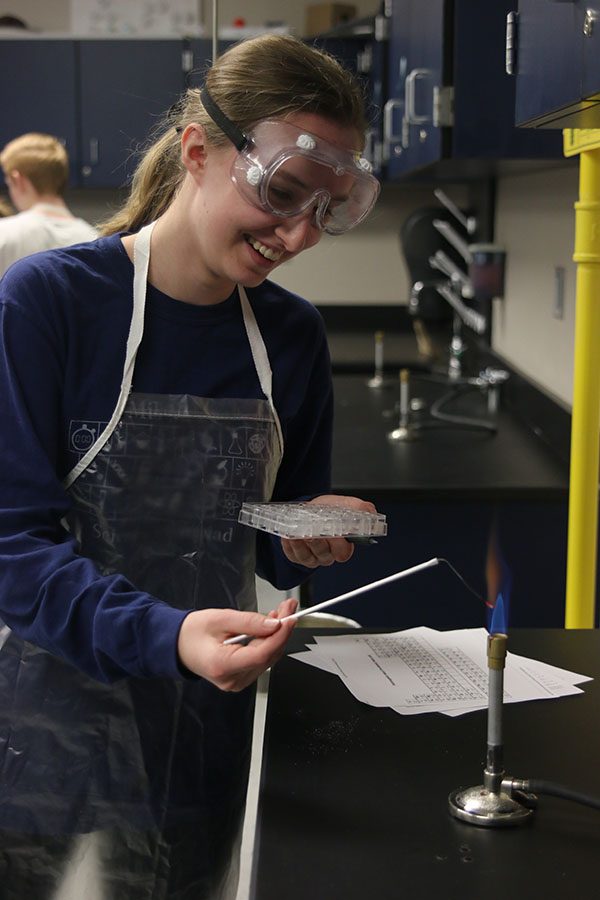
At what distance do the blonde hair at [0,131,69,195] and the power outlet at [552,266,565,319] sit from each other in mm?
1830

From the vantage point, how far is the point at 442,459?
2807mm

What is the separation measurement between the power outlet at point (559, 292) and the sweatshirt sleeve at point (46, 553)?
1.95 m

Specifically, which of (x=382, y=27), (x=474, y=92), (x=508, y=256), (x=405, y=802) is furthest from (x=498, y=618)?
(x=382, y=27)

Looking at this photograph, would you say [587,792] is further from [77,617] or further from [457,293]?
[457,293]

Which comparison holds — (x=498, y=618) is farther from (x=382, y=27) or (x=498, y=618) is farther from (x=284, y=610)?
(x=382, y=27)

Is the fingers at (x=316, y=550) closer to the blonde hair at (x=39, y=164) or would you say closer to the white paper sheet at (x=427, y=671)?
the white paper sheet at (x=427, y=671)

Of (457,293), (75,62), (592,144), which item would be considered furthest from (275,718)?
(75,62)

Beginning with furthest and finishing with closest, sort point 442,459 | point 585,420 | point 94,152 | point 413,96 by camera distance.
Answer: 1. point 94,152
2. point 413,96
3. point 442,459
4. point 585,420

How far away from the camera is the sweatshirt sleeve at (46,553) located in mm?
1153

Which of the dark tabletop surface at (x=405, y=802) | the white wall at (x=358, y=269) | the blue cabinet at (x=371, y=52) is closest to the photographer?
the dark tabletop surface at (x=405, y=802)

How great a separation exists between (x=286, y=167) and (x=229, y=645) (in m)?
0.52

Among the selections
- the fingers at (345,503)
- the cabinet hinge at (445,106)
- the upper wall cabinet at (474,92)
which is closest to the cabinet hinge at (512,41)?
the fingers at (345,503)

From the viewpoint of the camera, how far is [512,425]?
3260 millimetres

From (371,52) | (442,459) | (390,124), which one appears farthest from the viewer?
(371,52)
